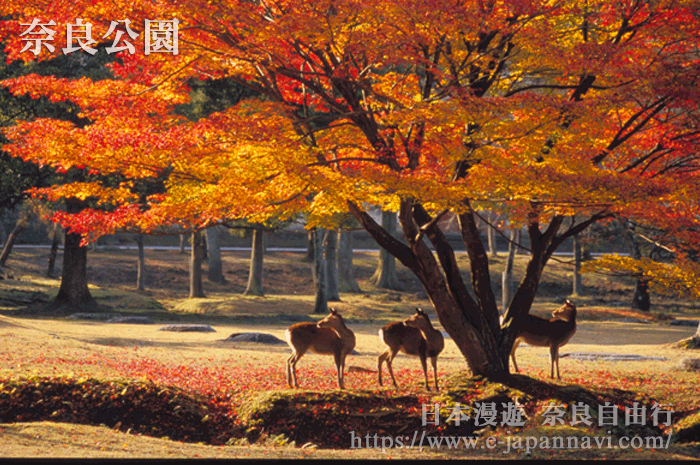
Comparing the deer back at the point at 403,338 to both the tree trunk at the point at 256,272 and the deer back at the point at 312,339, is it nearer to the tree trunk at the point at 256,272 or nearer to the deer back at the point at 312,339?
the deer back at the point at 312,339

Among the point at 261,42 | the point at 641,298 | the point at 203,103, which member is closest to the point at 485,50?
the point at 261,42

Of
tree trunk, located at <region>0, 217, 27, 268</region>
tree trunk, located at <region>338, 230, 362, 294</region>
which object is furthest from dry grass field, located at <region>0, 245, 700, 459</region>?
tree trunk, located at <region>338, 230, 362, 294</region>

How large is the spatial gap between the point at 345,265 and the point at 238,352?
21343 mm

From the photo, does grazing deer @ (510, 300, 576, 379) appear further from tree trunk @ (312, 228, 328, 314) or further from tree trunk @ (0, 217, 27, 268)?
tree trunk @ (0, 217, 27, 268)

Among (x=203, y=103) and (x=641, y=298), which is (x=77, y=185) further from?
(x=641, y=298)

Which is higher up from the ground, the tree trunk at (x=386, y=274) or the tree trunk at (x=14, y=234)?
the tree trunk at (x=14, y=234)

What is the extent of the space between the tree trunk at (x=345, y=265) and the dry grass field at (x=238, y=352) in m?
1.80

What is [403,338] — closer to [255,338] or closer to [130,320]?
[255,338]

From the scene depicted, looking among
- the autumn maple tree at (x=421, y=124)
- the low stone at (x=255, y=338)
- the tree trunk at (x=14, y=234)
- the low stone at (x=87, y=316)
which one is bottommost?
the low stone at (x=87, y=316)

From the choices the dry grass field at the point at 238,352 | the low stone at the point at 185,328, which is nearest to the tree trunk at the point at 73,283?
the dry grass field at the point at 238,352

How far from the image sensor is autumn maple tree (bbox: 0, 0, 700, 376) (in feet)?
29.1

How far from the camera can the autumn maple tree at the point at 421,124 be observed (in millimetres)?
8883

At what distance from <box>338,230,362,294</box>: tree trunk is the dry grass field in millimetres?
1803

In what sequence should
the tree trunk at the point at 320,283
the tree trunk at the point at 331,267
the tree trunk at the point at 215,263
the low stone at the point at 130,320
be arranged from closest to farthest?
the low stone at the point at 130,320 → the tree trunk at the point at 320,283 → the tree trunk at the point at 331,267 → the tree trunk at the point at 215,263
